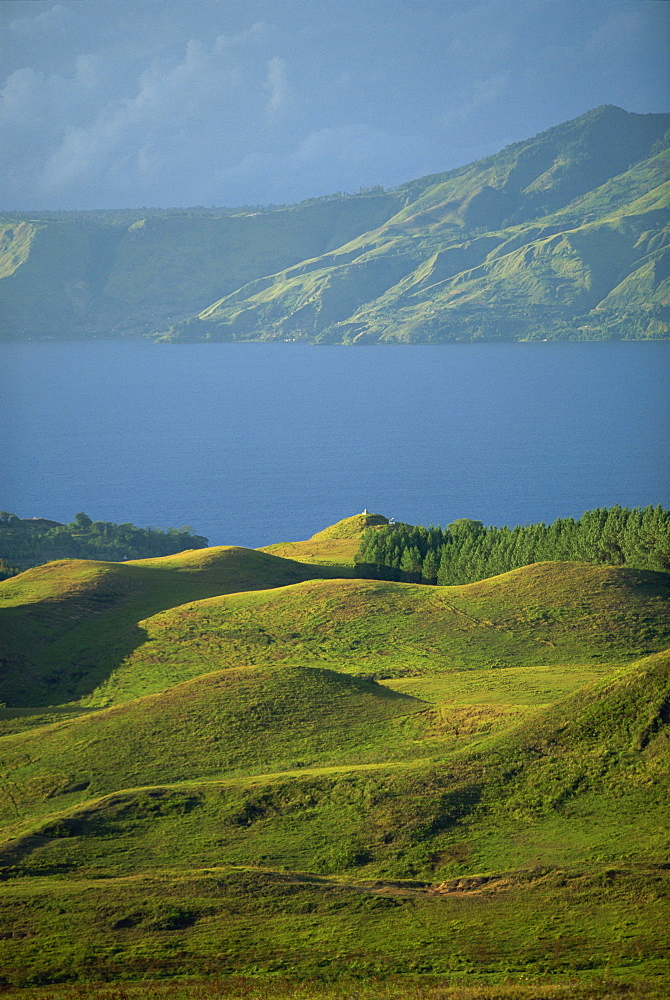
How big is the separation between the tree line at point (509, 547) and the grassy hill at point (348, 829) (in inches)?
672

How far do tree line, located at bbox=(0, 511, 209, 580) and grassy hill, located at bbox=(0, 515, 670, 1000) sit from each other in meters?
85.1

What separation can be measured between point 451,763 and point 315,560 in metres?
61.5

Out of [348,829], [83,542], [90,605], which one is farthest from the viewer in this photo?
[83,542]

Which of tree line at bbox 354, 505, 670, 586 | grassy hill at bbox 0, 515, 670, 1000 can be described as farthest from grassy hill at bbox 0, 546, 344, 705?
tree line at bbox 354, 505, 670, 586

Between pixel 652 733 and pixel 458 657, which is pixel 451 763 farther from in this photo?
A: pixel 458 657

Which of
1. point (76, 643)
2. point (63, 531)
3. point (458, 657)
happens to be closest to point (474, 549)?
point (458, 657)

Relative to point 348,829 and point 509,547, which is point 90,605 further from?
point 348,829

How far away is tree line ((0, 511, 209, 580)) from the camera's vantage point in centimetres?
14700

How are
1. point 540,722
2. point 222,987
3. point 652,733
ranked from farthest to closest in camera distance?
point 540,722, point 652,733, point 222,987

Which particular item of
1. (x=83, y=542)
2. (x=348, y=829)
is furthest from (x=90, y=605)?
(x=83, y=542)

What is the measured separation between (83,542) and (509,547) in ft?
282

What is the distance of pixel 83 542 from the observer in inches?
6014

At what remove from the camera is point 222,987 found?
88.5 feet

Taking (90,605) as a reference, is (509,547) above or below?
above
